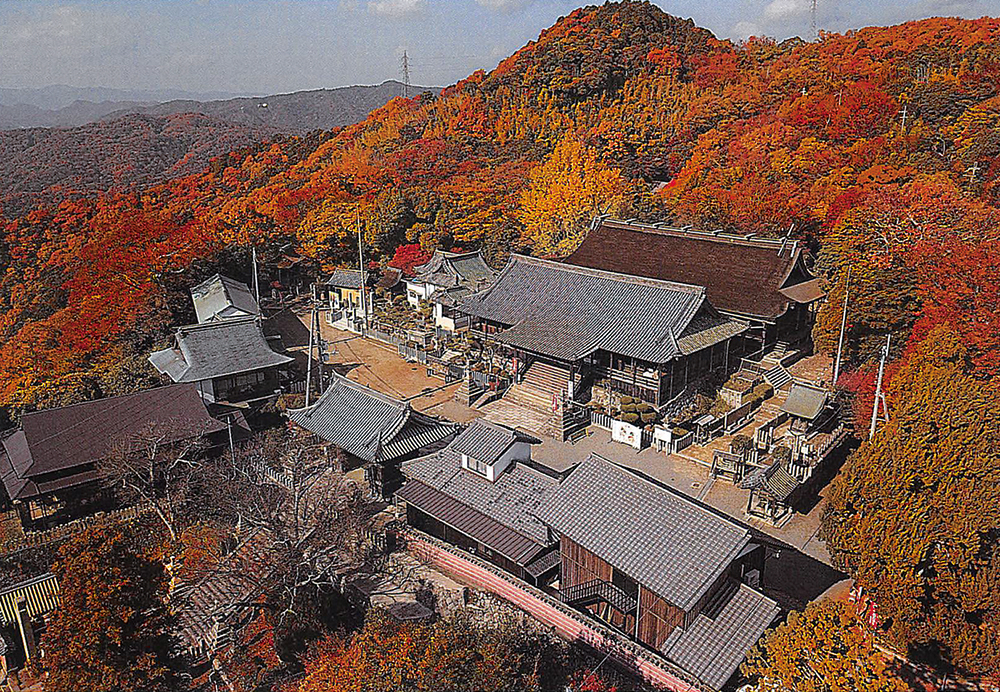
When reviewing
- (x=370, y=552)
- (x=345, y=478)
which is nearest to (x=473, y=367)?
(x=345, y=478)

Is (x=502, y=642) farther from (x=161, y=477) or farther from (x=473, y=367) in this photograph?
(x=473, y=367)

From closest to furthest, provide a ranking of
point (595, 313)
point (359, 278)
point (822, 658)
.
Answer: point (822, 658)
point (595, 313)
point (359, 278)

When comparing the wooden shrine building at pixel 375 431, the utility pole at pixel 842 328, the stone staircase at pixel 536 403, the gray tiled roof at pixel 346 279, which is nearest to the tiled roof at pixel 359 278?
the gray tiled roof at pixel 346 279

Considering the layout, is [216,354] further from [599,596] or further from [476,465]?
[599,596]

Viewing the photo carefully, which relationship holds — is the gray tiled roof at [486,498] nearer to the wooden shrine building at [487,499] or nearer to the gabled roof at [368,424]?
the wooden shrine building at [487,499]

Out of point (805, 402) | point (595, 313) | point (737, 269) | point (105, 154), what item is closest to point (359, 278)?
point (595, 313)

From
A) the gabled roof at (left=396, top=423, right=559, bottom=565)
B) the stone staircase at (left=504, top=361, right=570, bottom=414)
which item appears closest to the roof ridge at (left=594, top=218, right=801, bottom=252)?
the stone staircase at (left=504, top=361, right=570, bottom=414)
